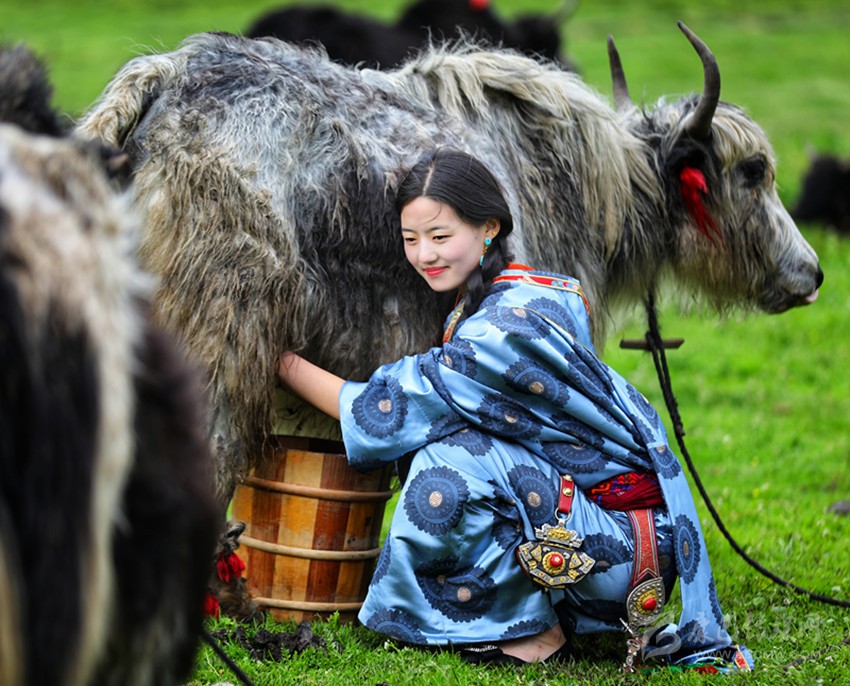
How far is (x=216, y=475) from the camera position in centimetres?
321

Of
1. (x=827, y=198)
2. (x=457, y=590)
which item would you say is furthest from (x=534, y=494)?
(x=827, y=198)

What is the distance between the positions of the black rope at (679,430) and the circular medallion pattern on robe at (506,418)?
894 millimetres

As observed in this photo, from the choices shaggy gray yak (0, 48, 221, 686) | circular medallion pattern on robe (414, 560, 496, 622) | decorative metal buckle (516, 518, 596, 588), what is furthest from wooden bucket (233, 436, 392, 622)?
shaggy gray yak (0, 48, 221, 686)

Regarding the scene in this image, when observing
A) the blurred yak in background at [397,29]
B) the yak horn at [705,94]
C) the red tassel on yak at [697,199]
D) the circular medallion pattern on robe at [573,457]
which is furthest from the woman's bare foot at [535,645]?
the blurred yak in background at [397,29]

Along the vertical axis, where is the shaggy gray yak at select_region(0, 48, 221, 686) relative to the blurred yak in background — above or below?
below

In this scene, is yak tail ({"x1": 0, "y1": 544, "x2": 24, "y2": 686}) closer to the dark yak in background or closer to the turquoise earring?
the turquoise earring

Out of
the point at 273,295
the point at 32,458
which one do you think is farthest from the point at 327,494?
the point at 32,458

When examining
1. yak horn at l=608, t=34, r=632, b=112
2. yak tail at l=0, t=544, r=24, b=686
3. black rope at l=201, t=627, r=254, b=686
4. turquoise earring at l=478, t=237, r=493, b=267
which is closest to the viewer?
yak tail at l=0, t=544, r=24, b=686

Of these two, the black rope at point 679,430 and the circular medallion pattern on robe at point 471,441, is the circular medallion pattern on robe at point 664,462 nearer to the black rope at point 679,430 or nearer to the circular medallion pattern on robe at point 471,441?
the circular medallion pattern on robe at point 471,441

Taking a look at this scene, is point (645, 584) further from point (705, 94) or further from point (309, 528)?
point (705, 94)

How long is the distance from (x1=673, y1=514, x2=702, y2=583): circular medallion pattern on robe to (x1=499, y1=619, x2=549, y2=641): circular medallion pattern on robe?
433 millimetres

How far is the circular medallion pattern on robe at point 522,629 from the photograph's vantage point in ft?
10.8

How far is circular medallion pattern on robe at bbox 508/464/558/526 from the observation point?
10.7 ft

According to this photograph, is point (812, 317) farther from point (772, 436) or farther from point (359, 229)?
point (359, 229)
